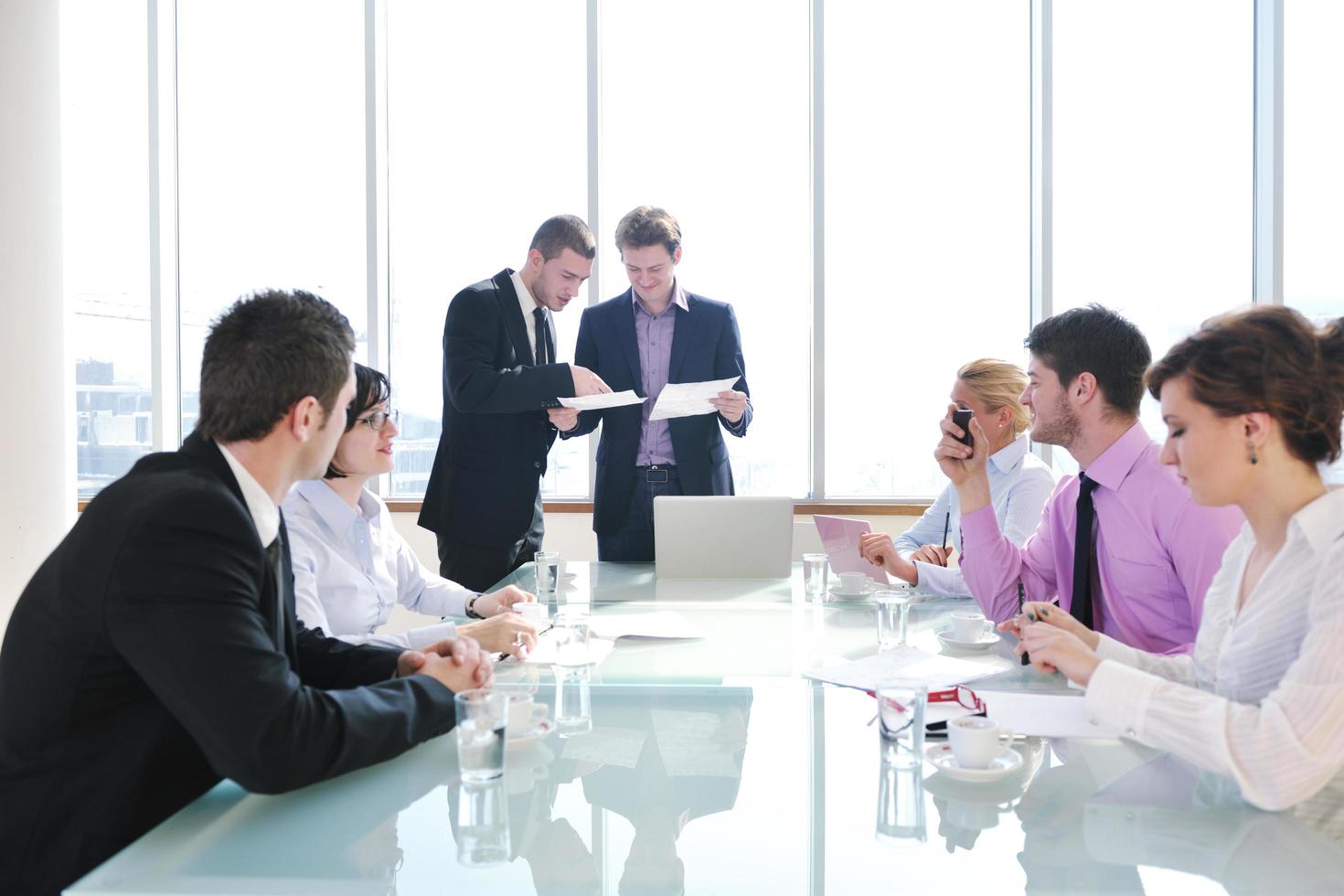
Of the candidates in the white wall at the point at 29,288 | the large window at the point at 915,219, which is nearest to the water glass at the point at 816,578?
the large window at the point at 915,219

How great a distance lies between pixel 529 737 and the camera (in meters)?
1.52

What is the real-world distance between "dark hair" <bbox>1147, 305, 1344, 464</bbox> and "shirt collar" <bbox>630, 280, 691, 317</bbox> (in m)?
2.52

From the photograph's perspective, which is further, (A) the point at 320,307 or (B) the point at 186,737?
(A) the point at 320,307

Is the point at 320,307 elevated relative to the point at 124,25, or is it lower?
lower

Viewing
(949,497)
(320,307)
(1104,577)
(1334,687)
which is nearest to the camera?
(1334,687)

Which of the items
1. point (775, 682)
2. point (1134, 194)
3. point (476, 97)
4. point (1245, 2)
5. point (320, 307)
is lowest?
point (775, 682)

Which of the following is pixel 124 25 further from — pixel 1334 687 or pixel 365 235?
pixel 1334 687

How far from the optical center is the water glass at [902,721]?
139 centimetres

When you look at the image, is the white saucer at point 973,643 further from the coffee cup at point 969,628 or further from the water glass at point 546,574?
the water glass at point 546,574

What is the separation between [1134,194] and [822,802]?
4704 millimetres

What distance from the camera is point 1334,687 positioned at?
1.27 m

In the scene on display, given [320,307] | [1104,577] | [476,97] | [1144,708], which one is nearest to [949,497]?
[1104,577]

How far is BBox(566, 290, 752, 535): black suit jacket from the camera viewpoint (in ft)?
12.6

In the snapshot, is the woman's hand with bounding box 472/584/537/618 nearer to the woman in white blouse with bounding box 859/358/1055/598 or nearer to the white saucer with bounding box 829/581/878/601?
the white saucer with bounding box 829/581/878/601
